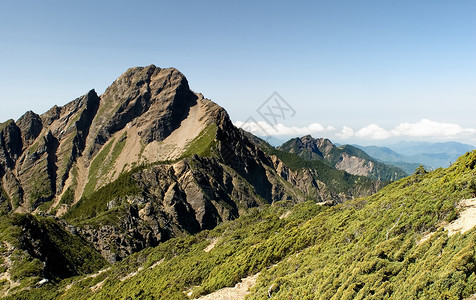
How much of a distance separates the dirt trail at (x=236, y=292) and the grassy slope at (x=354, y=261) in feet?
4.37

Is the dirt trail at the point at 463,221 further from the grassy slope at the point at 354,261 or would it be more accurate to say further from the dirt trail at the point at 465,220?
the grassy slope at the point at 354,261

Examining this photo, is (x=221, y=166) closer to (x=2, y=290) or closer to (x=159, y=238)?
(x=159, y=238)

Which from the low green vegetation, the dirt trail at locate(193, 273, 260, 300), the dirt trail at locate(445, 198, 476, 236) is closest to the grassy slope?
the dirt trail at locate(445, 198, 476, 236)

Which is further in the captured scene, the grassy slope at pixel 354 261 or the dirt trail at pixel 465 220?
the dirt trail at pixel 465 220

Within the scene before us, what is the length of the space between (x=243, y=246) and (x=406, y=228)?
33.6m

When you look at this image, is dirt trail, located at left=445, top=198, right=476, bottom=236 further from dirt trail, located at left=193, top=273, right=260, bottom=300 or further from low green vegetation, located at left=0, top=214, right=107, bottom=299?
low green vegetation, located at left=0, top=214, right=107, bottom=299

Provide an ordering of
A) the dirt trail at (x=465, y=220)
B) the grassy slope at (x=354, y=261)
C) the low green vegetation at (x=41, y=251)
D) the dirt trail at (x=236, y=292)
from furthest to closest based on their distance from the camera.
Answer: the low green vegetation at (x=41, y=251), the dirt trail at (x=236, y=292), the dirt trail at (x=465, y=220), the grassy slope at (x=354, y=261)

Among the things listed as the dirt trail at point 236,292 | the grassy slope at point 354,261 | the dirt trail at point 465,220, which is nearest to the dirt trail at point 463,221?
the dirt trail at point 465,220

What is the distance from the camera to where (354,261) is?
31.2 m

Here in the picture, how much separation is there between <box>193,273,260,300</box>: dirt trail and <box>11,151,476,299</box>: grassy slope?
133 centimetres

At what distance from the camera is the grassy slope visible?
22.8 metres

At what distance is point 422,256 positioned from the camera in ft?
86.4

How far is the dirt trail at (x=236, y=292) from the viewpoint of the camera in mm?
39153

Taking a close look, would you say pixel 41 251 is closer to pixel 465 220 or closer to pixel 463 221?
pixel 463 221
